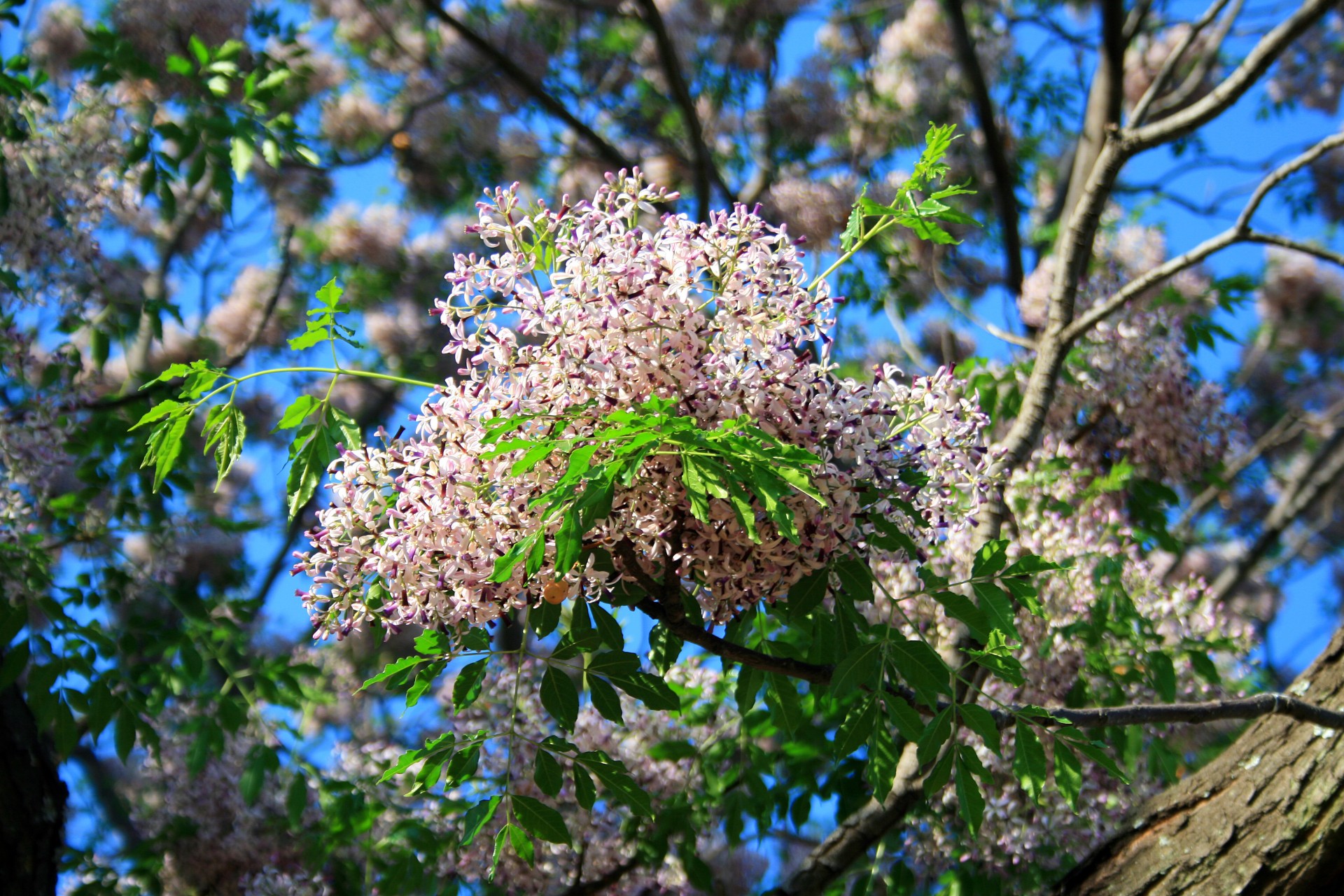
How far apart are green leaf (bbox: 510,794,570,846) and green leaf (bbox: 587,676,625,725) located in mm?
219

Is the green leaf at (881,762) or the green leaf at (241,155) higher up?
the green leaf at (241,155)

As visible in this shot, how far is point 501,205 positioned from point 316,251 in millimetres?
7968

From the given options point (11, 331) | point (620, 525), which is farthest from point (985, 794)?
point (11, 331)

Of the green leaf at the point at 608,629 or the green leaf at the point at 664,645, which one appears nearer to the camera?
the green leaf at the point at 608,629

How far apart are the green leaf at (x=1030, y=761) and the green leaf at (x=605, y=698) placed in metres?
0.74

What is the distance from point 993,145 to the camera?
6004 millimetres

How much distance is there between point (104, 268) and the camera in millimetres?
4367

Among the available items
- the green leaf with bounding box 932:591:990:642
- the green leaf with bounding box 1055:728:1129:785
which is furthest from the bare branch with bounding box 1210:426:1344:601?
the green leaf with bounding box 932:591:990:642

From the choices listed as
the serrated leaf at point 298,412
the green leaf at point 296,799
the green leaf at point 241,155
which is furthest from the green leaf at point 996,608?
the green leaf at point 241,155

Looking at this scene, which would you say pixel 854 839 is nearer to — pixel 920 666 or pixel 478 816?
pixel 920 666

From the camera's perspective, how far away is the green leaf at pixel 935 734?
2.05m

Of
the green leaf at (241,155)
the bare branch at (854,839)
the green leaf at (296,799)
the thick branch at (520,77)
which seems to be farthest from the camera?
the thick branch at (520,77)

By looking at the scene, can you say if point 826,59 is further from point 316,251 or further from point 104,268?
point 104,268

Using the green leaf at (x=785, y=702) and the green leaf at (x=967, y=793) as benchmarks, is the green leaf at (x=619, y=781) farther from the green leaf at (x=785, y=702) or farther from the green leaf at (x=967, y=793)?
the green leaf at (x=967, y=793)
